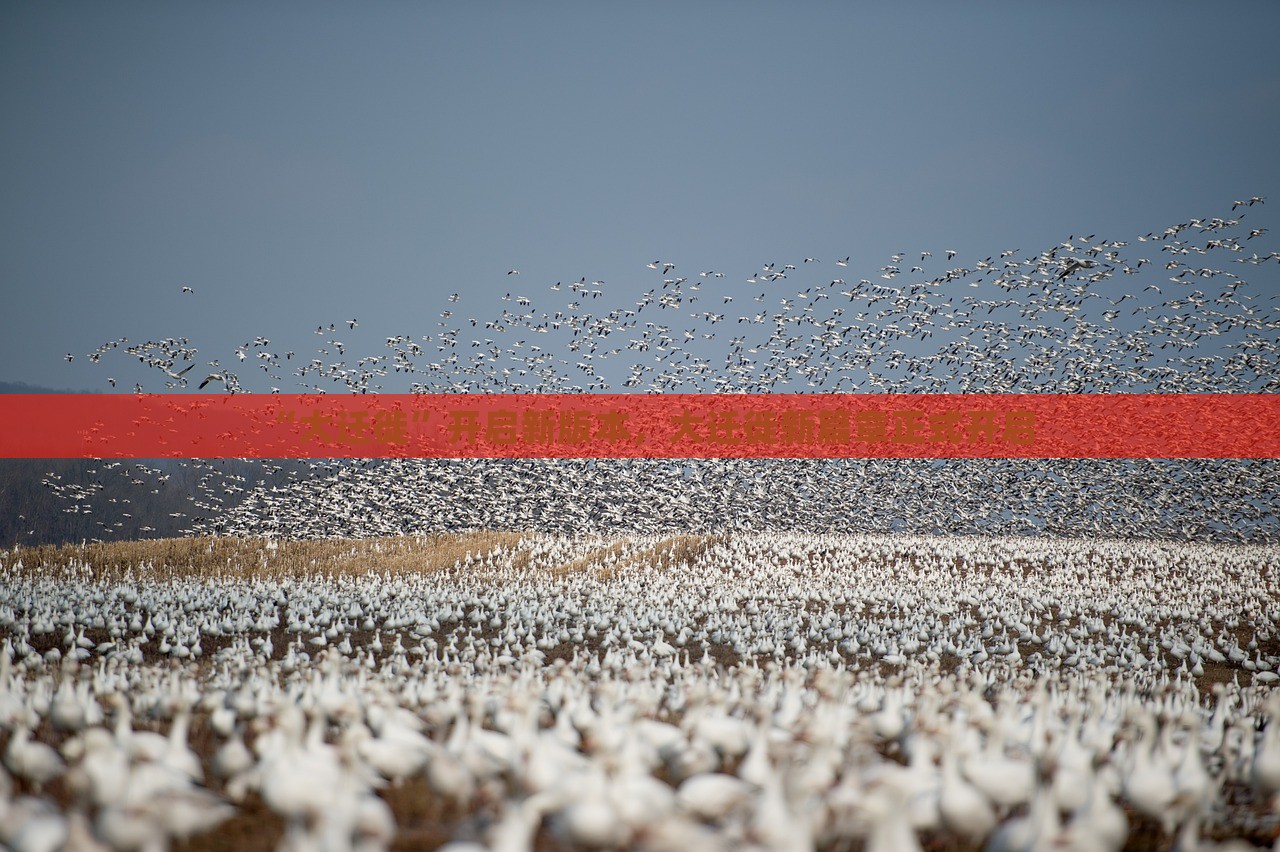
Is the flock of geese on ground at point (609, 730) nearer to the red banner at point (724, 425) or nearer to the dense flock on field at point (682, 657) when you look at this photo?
the dense flock on field at point (682, 657)

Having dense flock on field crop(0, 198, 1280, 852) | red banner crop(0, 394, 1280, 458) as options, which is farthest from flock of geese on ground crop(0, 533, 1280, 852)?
red banner crop(0, 394, 1280, 458)

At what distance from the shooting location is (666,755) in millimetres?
8281

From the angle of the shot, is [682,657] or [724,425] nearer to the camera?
[682,657]

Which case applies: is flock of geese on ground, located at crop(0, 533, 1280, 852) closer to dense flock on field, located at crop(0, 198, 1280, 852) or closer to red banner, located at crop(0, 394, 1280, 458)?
Answer: dense flock on field, located at crop(0, 198, 1280, 852)

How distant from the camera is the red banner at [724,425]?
4216 cm

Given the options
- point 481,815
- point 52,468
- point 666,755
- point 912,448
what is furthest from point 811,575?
point 52,468

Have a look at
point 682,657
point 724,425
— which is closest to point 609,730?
point 682,657

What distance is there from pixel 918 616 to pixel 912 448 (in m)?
25.8

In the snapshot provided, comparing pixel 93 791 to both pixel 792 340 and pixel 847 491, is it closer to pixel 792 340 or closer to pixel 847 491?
pixel 792 340

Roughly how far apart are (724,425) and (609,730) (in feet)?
130

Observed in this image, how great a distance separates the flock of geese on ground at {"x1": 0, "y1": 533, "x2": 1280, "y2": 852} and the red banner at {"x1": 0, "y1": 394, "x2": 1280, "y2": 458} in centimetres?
1974

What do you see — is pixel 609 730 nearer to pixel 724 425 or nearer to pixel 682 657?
pixel 682 657

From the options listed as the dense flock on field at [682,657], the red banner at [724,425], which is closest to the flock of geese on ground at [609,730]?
the dense flock on field at [682,657]

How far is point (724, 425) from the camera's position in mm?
47469
